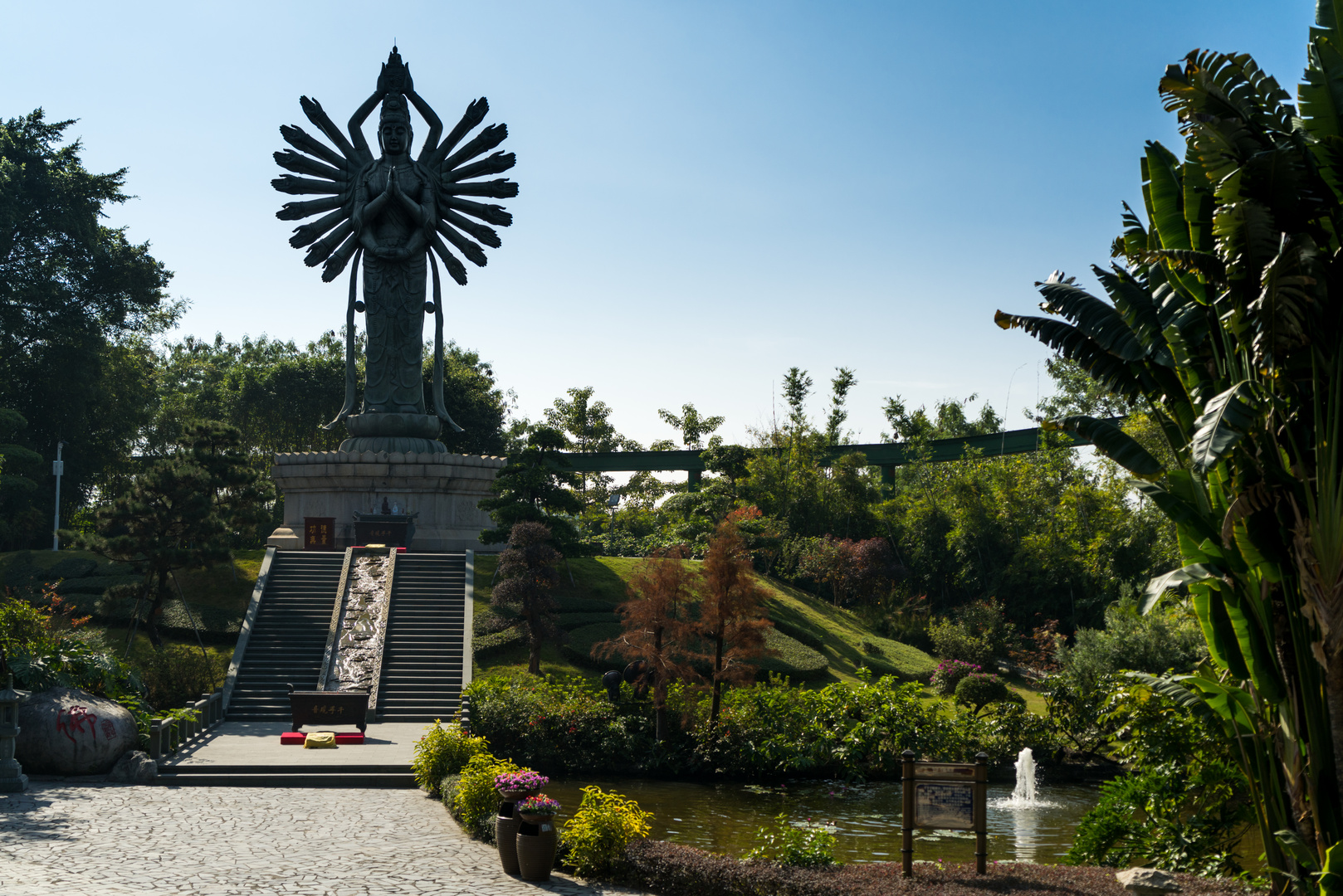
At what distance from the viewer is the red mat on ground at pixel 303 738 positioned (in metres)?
20.3

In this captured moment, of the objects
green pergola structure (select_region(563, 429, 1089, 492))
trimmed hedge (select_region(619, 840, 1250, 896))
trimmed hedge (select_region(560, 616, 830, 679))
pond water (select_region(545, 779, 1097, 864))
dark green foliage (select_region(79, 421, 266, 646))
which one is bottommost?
pond water (select_region(545, 779, 1097, 864))

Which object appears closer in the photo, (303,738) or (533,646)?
(303,738)

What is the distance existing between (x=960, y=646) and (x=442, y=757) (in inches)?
833

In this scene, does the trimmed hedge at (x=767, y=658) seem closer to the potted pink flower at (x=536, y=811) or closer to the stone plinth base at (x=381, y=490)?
the stone plinth base at (x=381, y=490)

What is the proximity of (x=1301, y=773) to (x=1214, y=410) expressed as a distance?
383 centimetres

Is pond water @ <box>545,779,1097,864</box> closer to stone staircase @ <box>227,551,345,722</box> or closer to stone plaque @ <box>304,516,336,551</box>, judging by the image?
stone staircase @ <box>227,551,345,722</box>

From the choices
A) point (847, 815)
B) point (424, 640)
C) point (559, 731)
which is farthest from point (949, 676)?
point (424, 640)

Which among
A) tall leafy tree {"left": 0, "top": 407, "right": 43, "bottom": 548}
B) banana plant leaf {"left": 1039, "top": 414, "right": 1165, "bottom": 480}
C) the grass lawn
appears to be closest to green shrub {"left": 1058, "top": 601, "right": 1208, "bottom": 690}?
the grass lawn

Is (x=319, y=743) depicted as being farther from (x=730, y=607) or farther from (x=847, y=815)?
(x=847, y=815)

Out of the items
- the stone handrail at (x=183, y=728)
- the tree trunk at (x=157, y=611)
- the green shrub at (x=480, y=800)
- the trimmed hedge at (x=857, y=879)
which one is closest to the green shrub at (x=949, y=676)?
the trimmed hedge at (x=857, y=879)

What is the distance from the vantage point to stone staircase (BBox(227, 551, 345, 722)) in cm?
2420

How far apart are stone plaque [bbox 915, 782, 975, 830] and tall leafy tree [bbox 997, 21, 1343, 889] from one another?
264cm

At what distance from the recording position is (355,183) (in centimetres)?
3744

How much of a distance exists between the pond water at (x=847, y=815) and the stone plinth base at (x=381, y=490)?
58.1 ft
